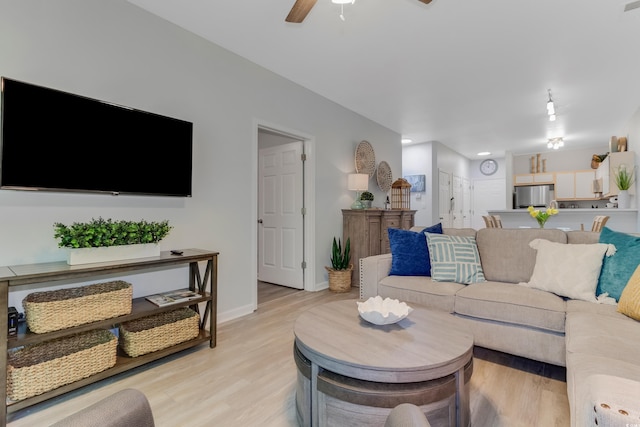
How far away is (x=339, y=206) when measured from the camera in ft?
14.3

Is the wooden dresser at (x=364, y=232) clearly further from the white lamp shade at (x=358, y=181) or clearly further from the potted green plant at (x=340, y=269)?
the white lamp shade at (x=358, y=181)

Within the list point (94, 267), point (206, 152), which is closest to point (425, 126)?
point (206, 152)

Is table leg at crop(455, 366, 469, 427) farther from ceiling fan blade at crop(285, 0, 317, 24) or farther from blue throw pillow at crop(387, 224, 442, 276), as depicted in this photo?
ceiling fan blade at crop(285, 0, 317, 24)

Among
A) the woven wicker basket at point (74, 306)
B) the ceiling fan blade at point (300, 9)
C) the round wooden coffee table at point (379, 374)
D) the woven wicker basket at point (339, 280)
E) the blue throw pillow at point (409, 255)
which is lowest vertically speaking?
the woven wicker basket at point (339, 280)

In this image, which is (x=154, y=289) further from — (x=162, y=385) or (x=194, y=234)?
(x=162, y=385)

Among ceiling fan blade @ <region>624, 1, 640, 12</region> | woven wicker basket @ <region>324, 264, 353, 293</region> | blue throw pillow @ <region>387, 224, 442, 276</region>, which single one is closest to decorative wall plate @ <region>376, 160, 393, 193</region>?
woven wicker basket @ <region>324, 264, 353, 293</region>

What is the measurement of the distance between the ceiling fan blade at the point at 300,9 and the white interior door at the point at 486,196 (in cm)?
836

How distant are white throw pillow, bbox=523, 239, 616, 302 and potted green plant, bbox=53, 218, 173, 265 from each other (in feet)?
8.68

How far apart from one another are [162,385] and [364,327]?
1.27 meters

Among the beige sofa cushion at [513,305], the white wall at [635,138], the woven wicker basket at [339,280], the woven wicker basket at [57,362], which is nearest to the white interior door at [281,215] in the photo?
the woven wicker basket at [339,280]

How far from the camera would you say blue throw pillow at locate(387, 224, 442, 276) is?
8.61ft

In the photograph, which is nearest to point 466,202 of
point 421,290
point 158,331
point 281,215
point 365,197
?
point 365,197

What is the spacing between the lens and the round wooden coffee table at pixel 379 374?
3.83 ft

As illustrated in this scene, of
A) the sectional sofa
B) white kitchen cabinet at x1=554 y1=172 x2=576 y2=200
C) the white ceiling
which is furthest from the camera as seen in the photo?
white kitchen cabinet at x1=554 y1=172 x2=576 y2=200
